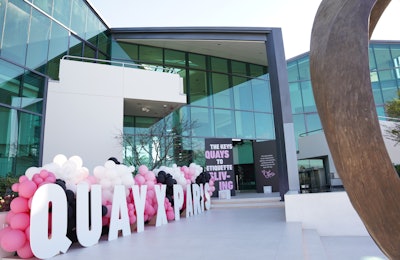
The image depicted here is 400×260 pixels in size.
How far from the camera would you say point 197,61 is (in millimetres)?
17391

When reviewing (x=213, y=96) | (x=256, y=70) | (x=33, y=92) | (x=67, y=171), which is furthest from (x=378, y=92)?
(x=67, y=171)

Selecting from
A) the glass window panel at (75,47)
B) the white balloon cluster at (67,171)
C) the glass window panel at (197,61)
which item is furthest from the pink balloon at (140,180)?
the glass window panel at (197,61)

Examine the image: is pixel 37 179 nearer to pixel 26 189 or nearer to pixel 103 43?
pixel 26 189

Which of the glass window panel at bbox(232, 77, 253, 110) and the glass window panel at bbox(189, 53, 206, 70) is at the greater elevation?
the glass window panel at bbox(189, 53, 206, 70)

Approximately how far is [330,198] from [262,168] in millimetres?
9730

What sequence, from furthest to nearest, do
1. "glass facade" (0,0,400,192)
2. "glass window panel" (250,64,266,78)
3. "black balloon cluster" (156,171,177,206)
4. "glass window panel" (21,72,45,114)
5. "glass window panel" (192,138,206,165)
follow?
"glass window panel" (250,64,266,78)
"glass window panel" (192,138,206,165)
"glass window panel" (21,72,45,114)
"glass facade" (0,0,400,192)
"black balloon cluster" (156,171,177,206)

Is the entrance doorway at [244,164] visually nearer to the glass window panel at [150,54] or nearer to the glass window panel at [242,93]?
the glass window panel at [242,93]

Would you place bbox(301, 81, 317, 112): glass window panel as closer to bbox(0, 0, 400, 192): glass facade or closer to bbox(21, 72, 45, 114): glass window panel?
bbox(0, 0, 400, 192): glass facade

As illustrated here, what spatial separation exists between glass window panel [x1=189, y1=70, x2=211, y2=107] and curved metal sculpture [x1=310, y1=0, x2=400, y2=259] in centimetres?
1479

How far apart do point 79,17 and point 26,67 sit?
4331 mm

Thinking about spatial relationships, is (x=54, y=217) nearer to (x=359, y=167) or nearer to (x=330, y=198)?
(x=359, y=167)

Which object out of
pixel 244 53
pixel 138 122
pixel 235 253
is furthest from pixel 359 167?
pixel 244 53

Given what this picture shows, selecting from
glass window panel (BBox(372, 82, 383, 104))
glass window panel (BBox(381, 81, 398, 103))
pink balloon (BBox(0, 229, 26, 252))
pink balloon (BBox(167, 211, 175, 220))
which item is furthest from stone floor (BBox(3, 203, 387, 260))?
glass window panel (BBox(381, 81, 398, 103))

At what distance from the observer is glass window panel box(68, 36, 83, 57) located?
1249cm
